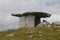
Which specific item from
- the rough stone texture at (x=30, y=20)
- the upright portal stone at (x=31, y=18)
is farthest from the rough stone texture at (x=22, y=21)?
the rough stone texture at (x=30, y=20)

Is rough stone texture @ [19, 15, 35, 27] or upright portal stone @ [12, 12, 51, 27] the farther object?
rough stone texture @ [19, 15, 35, 27]

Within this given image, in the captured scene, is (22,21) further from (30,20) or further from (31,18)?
(31,18)

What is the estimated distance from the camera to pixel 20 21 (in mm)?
43375

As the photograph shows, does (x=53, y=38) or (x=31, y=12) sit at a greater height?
(x=31, y=12)

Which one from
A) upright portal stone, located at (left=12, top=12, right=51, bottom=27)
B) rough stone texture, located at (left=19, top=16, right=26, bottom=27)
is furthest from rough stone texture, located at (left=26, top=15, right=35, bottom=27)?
rough stone texture, located at (left=19, top=16, right=26, bottom=27)

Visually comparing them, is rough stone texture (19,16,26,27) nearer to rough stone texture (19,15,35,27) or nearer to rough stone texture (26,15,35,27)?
rough stone texture (19,15,35,27)

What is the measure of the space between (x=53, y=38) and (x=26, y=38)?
8.89 feet

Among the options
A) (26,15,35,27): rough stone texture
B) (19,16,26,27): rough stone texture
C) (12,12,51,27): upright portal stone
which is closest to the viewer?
(12,12,51,27): upright portal stone

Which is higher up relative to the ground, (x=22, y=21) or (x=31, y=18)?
(x=31, y=18)

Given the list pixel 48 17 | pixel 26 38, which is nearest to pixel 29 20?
pixel 48 17

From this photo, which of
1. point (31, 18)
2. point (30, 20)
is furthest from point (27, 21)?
point (31, 18)

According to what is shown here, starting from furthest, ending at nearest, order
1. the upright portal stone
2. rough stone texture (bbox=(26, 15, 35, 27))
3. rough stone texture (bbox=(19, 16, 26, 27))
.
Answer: rough stone texture (bbox=(19, 16, 26, 27)) < rough stone texture (bbox=(26, 15, 35, 27)) < the upright portal stone

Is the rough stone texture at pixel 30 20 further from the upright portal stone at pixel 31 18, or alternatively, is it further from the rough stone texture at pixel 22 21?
the rough stone texture at pixel 22 21

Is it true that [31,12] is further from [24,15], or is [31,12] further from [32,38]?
[32,38]
